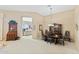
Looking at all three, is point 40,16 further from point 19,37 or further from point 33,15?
point 19,37

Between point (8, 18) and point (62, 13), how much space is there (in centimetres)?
513

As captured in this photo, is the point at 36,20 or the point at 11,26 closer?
the point at 11,26

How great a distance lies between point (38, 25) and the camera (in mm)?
11383

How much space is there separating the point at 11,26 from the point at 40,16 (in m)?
3.36

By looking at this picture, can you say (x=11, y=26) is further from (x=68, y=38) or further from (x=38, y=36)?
(x=68, y=38)

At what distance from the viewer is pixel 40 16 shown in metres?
11.5

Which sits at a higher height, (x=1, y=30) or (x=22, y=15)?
(x=22, y=15)

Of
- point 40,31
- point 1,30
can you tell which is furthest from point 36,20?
point 1,30

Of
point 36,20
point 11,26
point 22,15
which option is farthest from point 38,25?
point 11,26
